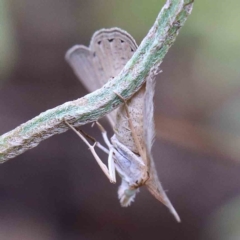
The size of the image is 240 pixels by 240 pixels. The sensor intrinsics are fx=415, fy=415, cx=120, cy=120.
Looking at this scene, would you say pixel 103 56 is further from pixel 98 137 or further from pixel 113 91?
pixel 98 137

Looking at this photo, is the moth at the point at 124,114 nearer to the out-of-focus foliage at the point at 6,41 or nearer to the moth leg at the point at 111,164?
the moth leg at the point at 111,164

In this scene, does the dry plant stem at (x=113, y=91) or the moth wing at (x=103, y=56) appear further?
the moth wing at (x=103, y=56)

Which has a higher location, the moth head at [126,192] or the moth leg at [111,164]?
the moth leg at [111,164]

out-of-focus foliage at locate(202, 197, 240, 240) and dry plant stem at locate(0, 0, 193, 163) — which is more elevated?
dry plant stem at locate(0, 0, 193, 163)

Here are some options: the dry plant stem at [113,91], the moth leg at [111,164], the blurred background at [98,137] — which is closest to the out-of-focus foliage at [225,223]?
the blurred background at [98,137]

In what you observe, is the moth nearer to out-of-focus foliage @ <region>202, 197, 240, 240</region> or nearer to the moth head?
the moth head

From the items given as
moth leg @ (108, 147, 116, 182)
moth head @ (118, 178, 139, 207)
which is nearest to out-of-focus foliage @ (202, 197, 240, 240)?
A: moth head @ (118, 178, 139, 207)

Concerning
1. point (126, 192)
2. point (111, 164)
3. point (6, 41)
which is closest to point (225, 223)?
point (126, 192)
